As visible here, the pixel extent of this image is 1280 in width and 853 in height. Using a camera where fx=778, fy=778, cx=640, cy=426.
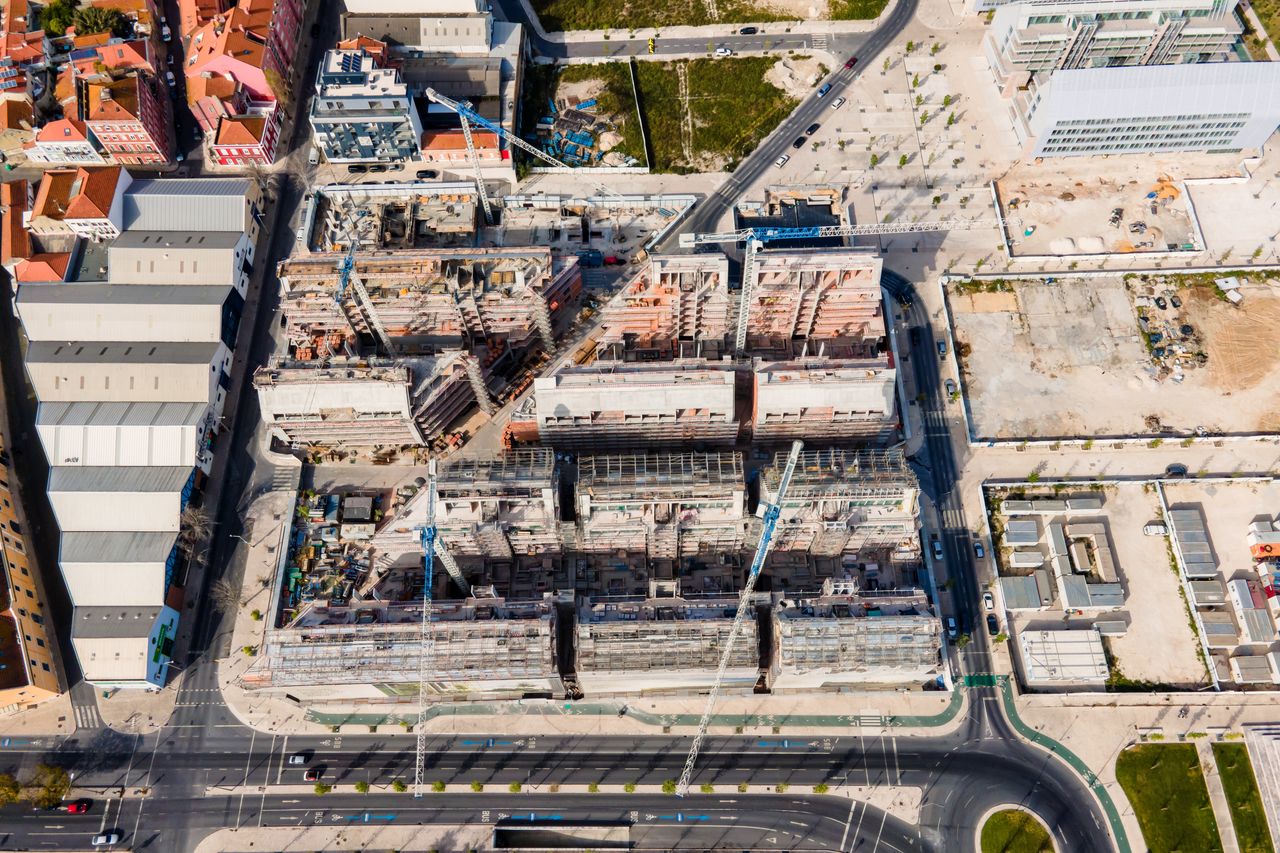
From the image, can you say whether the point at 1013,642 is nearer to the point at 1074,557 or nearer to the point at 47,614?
the point at 1074,557

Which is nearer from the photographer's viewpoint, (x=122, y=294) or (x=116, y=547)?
(x=116, y=547)

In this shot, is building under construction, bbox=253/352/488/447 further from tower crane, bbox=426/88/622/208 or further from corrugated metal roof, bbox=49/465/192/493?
tower crane, bbox=426/88/622/208

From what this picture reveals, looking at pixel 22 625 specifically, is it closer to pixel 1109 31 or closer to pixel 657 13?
pixel 657 13

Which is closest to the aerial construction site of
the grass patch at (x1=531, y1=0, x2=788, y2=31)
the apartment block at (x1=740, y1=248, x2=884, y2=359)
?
the apartment block at (x1=740, y1=248, x2=884, y2=359)

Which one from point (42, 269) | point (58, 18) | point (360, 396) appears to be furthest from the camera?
point (58, 18)

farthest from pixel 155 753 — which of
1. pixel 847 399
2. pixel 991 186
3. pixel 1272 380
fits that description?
pixel 1272 380

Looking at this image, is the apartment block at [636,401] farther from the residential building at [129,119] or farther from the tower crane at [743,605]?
the residential building at [129,119]

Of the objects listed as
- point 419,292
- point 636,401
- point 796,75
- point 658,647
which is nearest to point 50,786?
point 419,292
